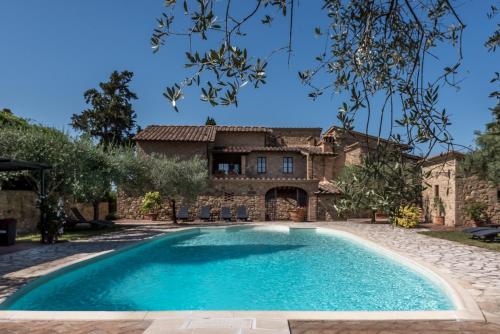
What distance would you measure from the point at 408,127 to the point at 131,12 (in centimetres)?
284

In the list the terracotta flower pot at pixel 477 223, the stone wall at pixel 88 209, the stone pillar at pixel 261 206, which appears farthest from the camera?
the stone pillar at pixel 261 206

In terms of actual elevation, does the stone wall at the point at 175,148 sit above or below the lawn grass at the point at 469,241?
above

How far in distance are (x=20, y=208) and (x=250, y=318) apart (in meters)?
15.7

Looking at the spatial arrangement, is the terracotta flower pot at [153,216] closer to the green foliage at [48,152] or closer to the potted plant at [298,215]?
the green foliage at [48,152]

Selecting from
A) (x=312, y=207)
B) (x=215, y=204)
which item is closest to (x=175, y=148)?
(x=215, y=204)

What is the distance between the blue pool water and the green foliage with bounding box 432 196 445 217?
33.4 feet

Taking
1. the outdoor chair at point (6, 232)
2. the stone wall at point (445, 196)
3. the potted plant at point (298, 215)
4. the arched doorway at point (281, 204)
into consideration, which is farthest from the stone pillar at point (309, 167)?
the outdoor chair at point (6, 232)

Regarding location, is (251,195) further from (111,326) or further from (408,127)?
(408,127)

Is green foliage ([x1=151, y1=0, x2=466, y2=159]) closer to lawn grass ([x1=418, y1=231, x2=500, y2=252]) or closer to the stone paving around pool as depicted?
the stone paving around pool

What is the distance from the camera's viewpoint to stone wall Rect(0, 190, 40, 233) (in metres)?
15.8

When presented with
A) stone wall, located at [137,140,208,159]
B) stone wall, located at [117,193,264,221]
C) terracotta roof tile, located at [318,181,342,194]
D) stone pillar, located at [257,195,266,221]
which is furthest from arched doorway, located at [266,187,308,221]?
stone wall, located at [137,140,208,159]

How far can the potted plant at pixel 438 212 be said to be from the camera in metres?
21.2

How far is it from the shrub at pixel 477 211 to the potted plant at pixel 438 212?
1816mm

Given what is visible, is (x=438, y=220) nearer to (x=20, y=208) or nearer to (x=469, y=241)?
(x=469, y=241)
